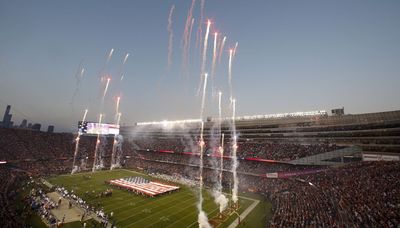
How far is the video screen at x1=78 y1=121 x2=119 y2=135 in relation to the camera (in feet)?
238

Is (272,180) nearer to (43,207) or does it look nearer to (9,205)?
(43,207)

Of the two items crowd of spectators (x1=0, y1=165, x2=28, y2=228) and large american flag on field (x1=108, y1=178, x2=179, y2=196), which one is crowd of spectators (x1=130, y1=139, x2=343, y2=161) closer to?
large american flag on field (x1=108, y1=178, x2=179, y2=196)

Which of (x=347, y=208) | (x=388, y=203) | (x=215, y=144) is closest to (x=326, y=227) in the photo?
(x=347, y=208)

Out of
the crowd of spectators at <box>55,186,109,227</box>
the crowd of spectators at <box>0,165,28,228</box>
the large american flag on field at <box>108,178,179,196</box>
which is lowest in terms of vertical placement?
the crowd of spectators at <box>55,186,109,227</box>

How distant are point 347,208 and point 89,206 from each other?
33.9 m

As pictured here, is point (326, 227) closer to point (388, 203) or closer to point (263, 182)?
point (388, 203)

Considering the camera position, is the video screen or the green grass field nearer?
the green grass field

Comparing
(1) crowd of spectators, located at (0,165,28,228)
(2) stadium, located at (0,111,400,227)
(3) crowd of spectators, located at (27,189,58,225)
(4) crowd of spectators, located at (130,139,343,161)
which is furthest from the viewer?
(4) crowd of spectators, located at (130,139,343,161)

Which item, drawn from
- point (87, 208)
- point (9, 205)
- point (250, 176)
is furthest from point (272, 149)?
point (9, 205)

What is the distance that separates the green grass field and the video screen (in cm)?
Result: 3106

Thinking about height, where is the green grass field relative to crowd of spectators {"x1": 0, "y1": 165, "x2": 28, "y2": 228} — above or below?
below

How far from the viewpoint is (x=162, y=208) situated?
33031mm

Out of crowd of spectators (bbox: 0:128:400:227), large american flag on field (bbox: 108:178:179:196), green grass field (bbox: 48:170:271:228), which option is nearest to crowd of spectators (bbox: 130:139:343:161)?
crowd of spectators (bbox: 0:128:400:227)

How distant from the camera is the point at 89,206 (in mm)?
32250
